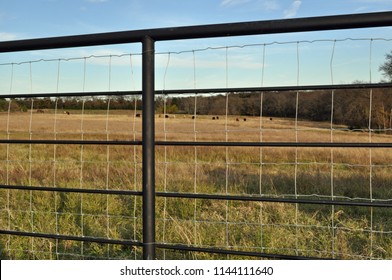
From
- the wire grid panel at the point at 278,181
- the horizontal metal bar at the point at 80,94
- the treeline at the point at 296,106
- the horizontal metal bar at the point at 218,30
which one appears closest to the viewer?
the horizontal metal bar at the point at 218,30

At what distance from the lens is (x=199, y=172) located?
25.1ft

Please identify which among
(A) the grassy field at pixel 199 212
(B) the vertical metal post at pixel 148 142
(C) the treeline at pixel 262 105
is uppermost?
(C) the treeline at pixel 262 105

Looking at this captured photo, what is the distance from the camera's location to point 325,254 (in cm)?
350

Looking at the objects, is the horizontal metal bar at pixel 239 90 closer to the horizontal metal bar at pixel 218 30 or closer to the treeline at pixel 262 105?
the horizontal metal bar at pixel 218 30

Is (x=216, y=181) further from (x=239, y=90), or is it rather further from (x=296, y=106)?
(x=239, y=90)

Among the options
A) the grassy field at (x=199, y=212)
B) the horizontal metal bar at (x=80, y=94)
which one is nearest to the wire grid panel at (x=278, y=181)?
the grassy field at (x=199, y=212)

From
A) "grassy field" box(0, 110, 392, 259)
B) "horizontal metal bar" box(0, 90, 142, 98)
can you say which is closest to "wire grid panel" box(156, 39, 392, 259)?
"grassy field" box(0, 110, 392, 259)

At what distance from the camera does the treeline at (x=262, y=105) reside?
3.50 meters

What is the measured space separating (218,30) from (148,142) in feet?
2.14

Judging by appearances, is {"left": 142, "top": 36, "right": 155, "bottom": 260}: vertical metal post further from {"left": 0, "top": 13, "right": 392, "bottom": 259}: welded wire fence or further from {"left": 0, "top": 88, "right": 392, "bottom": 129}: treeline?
{"left": 0, "top": 88, "right": 392, "bottom": 129}: treeline

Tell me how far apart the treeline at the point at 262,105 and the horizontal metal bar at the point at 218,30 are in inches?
26.9

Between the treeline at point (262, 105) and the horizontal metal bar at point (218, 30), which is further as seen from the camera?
the treeline at point (262, 105)

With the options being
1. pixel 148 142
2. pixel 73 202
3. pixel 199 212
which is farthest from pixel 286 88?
pixel 73 202

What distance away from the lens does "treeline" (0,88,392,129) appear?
3.50m
